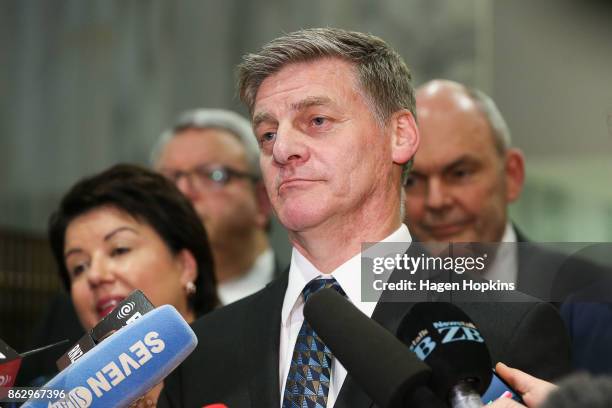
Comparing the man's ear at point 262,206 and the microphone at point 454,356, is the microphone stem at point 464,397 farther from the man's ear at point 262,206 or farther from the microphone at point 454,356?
the man's ear at point 262,206

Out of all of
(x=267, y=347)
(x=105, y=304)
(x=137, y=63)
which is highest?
(x=137, y=63)

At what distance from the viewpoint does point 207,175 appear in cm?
383

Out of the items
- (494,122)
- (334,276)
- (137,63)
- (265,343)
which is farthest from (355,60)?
(137,63)

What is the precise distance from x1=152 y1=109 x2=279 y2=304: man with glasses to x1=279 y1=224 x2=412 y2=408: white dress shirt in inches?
70.1

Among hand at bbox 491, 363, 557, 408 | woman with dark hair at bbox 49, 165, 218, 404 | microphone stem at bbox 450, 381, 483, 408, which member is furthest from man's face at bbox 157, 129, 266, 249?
microphone stem at bbox 450, 381, 483, 408

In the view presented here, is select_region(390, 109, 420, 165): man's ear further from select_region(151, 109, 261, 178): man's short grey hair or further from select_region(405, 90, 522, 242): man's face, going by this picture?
select_region(151, 109, 261, 178): man's short grey hair

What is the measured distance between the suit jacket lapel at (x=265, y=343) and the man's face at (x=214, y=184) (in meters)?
1.71

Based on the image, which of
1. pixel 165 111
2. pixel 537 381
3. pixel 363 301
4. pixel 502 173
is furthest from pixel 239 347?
pixel 165 111

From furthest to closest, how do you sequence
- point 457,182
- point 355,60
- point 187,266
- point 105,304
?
1. point 457,182
2. point 187,266
3. point 105,304
4. point 355,60

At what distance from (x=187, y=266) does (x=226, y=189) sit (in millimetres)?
951

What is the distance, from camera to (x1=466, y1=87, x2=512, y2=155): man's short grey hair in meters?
3.43

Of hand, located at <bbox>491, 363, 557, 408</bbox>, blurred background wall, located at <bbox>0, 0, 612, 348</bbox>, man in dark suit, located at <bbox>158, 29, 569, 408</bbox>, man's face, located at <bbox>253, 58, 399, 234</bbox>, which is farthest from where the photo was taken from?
blurred background wall, located at <bbox>0, 0, 612, 348</bbox>

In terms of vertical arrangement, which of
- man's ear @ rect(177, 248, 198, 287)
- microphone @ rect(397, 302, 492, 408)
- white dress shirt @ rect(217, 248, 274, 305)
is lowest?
white dress shirt @ rect(217, 248, 274, 305)

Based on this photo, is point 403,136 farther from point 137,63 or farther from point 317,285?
point 137,63
